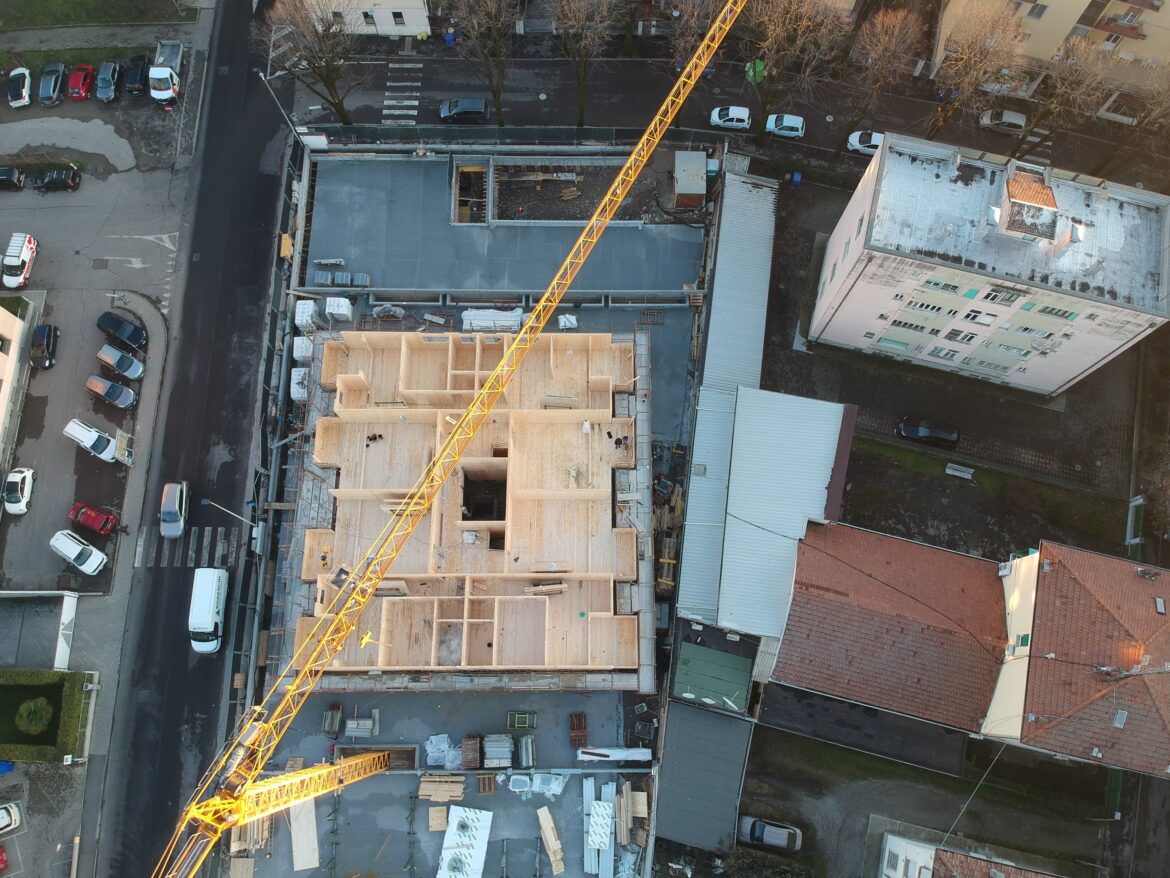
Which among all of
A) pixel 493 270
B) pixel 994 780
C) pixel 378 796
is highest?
pixel 493 270

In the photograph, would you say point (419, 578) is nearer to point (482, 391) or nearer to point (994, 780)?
point (482, 391)

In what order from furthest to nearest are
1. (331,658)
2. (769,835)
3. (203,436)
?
(203,436)
(769,835)
(331,658)

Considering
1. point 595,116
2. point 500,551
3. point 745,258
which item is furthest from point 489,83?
point 500,551

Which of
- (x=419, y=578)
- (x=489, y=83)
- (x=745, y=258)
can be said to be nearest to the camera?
(x=419, y=578)

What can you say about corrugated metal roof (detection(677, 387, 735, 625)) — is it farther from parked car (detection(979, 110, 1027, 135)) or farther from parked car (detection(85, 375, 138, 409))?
parked car (detection(85, 375, 138, 409))

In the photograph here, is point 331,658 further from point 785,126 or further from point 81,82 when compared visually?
point 81,82

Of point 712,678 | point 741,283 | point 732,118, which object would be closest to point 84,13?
point 732,118
